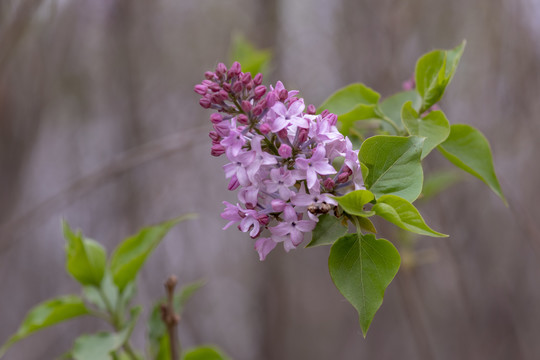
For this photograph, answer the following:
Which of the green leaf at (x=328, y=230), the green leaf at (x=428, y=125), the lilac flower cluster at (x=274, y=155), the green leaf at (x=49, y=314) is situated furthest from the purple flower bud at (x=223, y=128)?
the green leaf at (x=49, y=314)

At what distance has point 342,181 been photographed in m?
1.07

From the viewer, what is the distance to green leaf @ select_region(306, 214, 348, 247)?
102 centimetres

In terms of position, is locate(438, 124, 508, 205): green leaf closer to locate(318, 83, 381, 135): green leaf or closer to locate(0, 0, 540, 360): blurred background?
locate(318, 83, 381, 135): green leaf

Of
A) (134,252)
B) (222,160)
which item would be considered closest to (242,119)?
(134,252)

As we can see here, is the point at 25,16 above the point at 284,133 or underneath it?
above

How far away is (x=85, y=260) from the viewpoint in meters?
1.48

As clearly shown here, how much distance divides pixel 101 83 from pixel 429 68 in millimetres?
3867

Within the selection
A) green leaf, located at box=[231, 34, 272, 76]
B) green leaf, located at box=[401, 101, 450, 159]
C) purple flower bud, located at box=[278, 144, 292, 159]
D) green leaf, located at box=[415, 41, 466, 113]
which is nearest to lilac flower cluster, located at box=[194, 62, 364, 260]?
purple flower bud, located at box=[278, 144, 292, 159]

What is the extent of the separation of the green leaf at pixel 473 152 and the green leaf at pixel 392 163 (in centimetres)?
24

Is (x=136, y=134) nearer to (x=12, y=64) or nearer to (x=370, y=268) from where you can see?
(x=12, y=64)

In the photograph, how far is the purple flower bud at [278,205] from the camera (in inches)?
39.6

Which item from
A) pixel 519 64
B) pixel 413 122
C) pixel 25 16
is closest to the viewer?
pixel 413 122

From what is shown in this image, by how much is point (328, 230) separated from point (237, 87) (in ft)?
1.09

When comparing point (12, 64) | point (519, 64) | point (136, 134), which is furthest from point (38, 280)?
point (519, 64)
